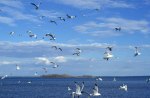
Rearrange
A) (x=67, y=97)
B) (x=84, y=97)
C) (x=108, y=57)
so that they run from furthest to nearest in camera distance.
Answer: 1. (x=67, y=97)
2. (x=84, y=97)
3. (x=108, y=57)

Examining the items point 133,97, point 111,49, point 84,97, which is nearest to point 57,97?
point 84,97

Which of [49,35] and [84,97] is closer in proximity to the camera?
A: [49,35]

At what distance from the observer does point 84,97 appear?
4006 inches

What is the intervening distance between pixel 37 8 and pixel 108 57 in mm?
11102

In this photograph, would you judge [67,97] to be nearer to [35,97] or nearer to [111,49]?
[35,97]

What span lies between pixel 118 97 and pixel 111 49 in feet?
180

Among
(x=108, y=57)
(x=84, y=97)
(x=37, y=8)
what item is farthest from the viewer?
(x=84, y=97)

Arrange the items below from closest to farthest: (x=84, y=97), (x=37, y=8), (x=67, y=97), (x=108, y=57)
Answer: (x=37, y=8) < (x=108, y=57) < (x=84, y=97) < (x=67, y=97)

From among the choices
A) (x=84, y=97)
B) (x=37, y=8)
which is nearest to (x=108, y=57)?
(x=37, y=8)

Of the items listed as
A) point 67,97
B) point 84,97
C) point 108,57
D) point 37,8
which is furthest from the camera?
point 67,97

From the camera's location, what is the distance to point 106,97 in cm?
10969

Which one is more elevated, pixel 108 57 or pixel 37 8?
pixel 37 8

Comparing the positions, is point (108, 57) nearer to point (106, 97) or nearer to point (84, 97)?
point (84, 97)

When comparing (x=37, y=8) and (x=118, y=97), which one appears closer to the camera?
(x=37, y=8)
